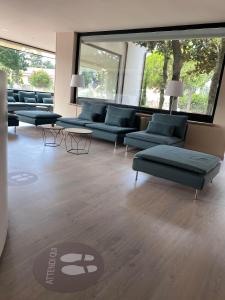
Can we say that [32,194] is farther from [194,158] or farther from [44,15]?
[44,15]

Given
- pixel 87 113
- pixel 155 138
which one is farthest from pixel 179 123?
pixel 87 113

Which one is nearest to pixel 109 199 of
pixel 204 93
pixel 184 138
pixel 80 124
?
pixel 184 138

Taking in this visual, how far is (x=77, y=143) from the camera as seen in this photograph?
17.6ft

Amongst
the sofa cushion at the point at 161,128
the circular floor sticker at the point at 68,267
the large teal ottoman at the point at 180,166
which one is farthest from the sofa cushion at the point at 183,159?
the circular floor sticker at the point at 68,267

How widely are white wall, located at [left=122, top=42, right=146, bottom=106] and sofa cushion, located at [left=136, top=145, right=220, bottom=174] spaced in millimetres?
3024

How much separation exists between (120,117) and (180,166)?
2857 millimetres

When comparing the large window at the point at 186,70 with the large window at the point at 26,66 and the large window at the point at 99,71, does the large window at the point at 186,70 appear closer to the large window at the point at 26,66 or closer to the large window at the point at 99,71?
the large window at the point at 99,71

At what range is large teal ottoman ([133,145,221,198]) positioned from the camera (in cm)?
291

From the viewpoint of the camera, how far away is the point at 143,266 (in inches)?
68.6

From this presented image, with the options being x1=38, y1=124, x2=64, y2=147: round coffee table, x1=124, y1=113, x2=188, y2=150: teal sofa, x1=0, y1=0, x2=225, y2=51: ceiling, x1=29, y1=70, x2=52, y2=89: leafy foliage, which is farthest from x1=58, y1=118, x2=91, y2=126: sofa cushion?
x1=29, y1=70, x2=52, y2=89: leafy foliage

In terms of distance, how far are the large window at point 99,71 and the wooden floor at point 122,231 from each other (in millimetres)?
3627

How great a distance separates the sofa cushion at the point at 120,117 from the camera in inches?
219

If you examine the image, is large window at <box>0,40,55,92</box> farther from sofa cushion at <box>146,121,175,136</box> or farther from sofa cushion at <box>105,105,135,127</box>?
sofa cushion at <box>146,121,175,136</box>

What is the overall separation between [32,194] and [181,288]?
1.80 metres
